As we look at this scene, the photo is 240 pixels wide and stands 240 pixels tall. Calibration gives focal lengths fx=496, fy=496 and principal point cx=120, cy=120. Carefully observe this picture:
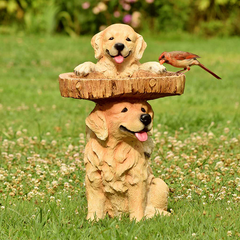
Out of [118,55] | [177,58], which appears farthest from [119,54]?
[177,58]

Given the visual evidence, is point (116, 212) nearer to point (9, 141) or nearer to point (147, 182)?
point (147, 182)

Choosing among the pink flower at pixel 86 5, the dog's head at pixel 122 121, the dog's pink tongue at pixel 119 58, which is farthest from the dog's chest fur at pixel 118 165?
the pink flower at pixel 86 5

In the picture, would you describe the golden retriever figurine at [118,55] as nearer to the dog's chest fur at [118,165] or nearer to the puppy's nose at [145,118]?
the puppy's nose at [145,118]

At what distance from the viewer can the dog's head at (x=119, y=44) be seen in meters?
4.21

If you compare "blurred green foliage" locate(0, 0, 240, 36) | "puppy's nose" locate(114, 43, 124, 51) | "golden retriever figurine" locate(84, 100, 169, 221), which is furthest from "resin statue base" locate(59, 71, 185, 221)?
"blurred green foliage" locate(0, 0, 240, 36)

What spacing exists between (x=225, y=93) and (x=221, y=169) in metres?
5.40

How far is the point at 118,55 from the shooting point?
13.9ft

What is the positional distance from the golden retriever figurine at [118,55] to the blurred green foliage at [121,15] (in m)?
13.5

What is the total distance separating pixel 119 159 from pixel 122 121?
0.33m

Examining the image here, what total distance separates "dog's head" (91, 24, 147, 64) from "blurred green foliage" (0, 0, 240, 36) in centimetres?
1348

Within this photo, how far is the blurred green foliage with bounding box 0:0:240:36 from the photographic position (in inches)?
714

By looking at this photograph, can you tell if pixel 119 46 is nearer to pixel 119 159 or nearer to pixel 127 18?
pixel 119 159

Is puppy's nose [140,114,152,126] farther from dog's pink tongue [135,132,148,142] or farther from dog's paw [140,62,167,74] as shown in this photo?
dog's paw [140,62,167,74]

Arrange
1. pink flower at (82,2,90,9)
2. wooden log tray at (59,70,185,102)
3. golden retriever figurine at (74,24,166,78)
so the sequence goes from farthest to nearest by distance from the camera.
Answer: pink flower at (82,2,90,9) → golden retriever figurine at (74,24,166,78) → wooden log tray at (59,70,185,102)
